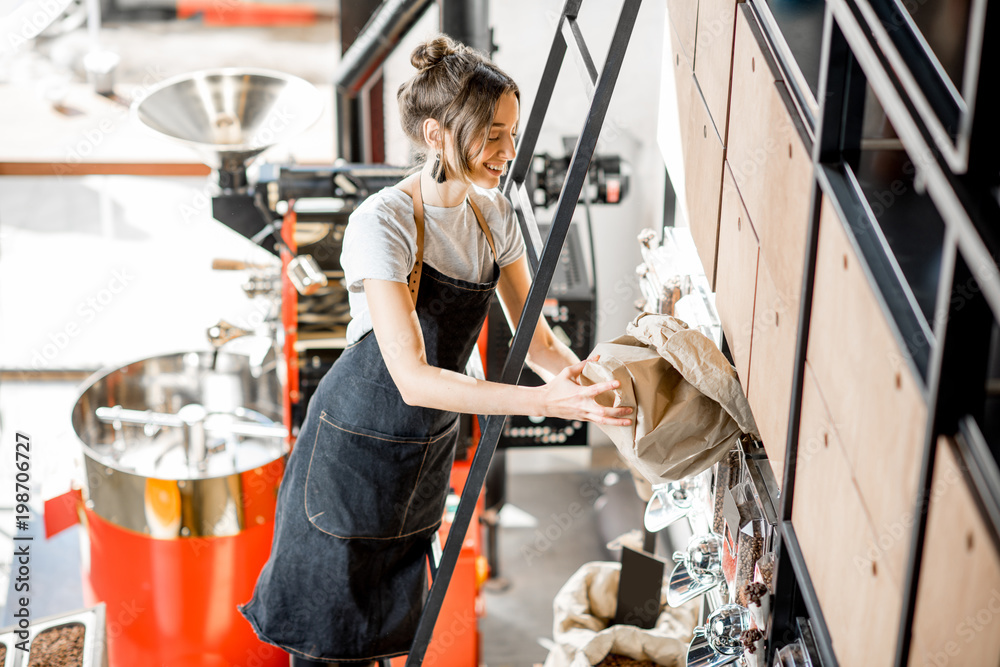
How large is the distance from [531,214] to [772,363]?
799mm

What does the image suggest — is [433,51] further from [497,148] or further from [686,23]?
[686,23]

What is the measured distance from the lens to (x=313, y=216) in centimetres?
295

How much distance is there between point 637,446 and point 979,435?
77cm

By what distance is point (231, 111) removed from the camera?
3.01 meters

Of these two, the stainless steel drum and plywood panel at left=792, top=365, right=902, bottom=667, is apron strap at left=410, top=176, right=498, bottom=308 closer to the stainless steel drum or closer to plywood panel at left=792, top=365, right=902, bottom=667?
plywood panel at left=792, top=365, right=902, bottom=667

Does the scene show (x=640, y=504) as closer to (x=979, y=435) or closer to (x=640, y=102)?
(x=640, y=102)

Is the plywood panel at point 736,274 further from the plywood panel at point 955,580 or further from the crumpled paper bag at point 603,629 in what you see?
the crumpled paper bag at point 603,629

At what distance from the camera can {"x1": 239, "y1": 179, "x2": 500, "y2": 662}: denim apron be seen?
1.84 m

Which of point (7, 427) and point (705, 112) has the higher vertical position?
point (705, 112)

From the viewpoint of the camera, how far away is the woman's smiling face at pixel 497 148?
161 cm

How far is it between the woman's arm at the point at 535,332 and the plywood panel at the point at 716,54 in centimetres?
50

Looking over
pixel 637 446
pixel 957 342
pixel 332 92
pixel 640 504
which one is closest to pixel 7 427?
pixel 332 92

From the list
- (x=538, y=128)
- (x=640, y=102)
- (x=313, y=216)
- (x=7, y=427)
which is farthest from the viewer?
(x=7, y=427)

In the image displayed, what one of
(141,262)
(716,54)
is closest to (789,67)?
(716,54)
